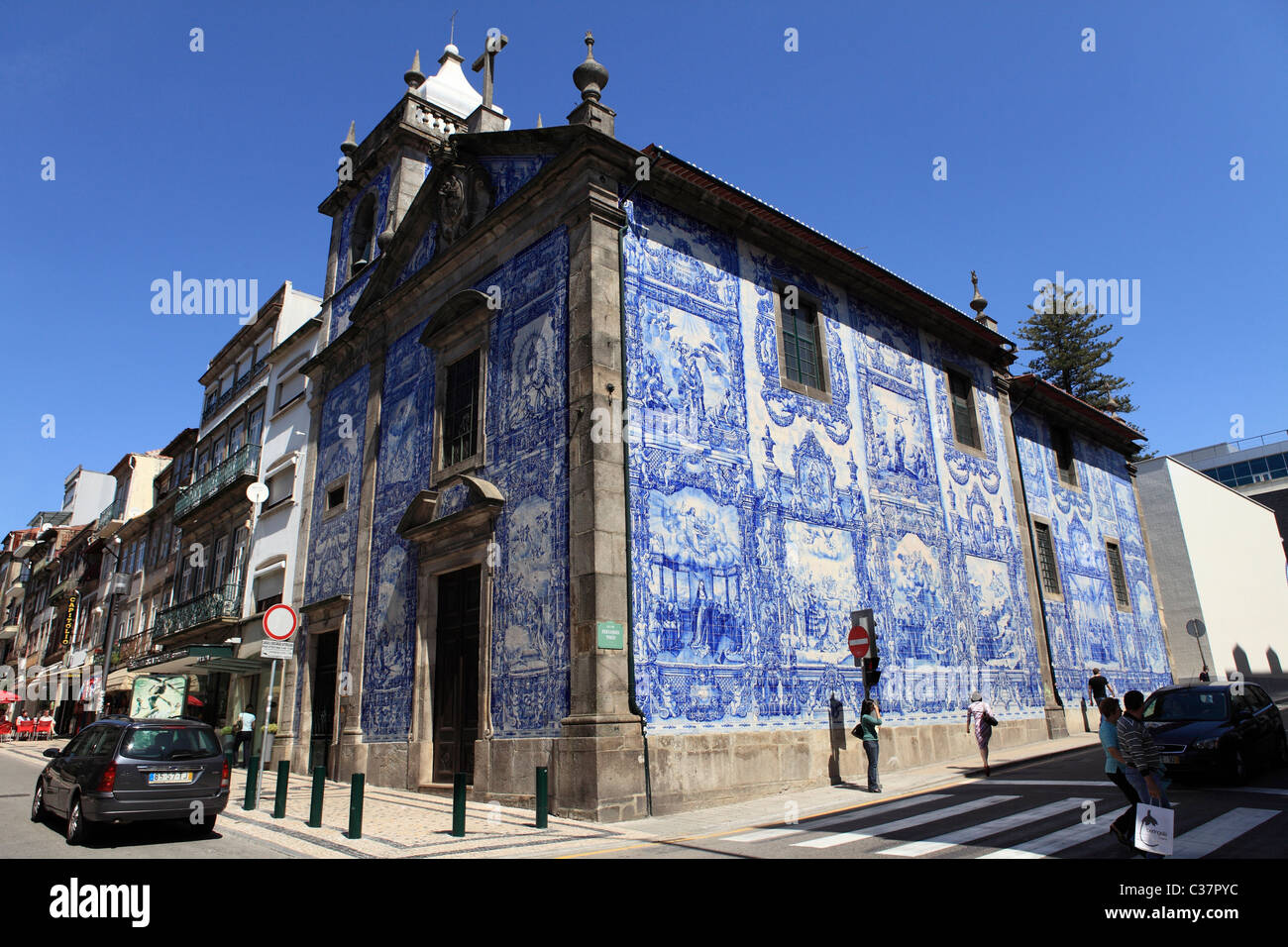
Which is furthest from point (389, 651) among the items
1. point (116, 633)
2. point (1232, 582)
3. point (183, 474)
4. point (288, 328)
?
point (1232, 582)

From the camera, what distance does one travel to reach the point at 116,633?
3356 cm

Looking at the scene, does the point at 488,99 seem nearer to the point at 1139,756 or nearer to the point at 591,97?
the point at 591,97

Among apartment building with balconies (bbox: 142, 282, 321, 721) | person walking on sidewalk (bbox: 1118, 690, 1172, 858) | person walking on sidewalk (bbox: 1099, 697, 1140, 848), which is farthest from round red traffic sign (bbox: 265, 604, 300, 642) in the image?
person walking on sidewalk (bbox: 1118, 690, 1172, 858)

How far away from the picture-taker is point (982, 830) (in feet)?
24.2

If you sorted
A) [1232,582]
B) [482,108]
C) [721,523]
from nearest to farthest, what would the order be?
[721,523] < [482,108] < [1232,582]

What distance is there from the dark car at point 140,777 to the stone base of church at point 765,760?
4.99 m

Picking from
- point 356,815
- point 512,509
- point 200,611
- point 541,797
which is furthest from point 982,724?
point 200,611

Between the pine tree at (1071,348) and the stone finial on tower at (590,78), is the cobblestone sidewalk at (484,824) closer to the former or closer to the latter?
the stone finial on tower at (590,78)

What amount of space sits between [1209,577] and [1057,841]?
86.9 feet

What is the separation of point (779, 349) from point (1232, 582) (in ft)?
82.5

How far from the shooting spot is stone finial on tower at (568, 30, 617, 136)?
40.2 ft

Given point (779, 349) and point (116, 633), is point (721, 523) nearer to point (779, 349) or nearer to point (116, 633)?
point (779, 349)

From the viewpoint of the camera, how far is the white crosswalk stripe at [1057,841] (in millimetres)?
6184

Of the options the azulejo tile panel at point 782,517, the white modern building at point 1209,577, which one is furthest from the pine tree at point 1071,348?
the azulejo tile panel at point 782,517
